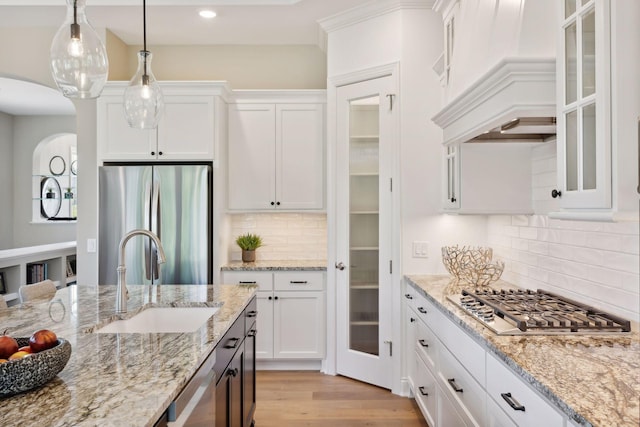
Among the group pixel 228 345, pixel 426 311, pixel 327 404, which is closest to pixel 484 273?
pixel 426 311

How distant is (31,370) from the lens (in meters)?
1.16

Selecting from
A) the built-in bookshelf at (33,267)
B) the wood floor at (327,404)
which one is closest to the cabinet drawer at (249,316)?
the wood floor at (327,404)

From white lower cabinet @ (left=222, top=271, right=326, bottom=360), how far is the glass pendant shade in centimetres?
184

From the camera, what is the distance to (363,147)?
365 centimetres

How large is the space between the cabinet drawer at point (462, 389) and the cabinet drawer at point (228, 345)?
1.05 m

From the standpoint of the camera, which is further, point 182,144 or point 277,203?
point 277,203

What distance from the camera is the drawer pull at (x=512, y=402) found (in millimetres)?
1425

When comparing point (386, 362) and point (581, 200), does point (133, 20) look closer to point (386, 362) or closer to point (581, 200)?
point (386, 362)

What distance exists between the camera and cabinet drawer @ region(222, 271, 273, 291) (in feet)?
13.0

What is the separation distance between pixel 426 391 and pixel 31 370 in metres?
2.23

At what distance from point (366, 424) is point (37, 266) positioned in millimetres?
4652

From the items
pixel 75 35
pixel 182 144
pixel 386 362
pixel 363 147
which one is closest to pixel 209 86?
pixel 182 144

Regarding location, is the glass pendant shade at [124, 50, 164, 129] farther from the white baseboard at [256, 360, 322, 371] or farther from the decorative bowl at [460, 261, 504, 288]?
the white baseboard at [256, 360, 322, 371]

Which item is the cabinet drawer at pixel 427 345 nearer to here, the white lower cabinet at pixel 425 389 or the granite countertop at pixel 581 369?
the white lower cabinet at pixel 425 389
